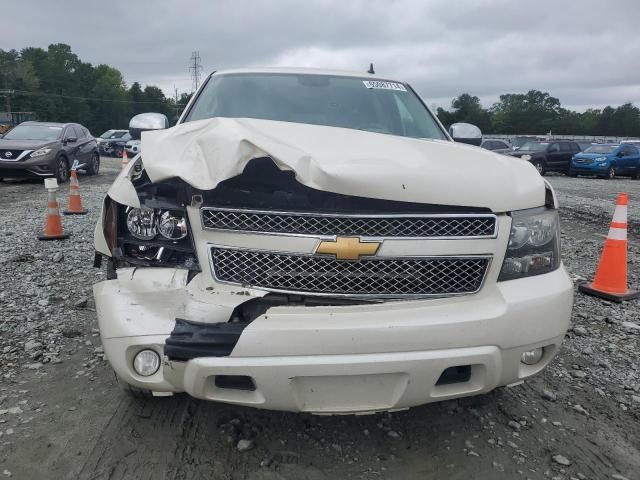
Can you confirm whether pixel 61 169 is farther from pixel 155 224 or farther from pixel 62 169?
pixel 155 224

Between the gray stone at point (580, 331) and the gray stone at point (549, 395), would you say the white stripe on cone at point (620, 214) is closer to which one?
the gray stone at point (580, 331)

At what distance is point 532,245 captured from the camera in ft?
7.59

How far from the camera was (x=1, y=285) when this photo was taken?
183 inches

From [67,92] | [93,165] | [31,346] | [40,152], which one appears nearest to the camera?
[31,346]

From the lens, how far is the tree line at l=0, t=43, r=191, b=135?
2987 inches

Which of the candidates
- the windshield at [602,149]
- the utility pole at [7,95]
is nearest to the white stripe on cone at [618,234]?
the windshield at [602,149]

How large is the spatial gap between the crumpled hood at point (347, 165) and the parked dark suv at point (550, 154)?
70.1 ft

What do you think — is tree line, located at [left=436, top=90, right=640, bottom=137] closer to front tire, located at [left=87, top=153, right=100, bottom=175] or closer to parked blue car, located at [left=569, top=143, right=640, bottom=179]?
parked blue car, located at [left=569, top=143, right=640, bottom=179]

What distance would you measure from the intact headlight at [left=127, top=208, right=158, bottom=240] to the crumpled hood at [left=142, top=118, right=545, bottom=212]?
190 mm

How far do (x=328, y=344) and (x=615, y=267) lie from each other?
12.3 ft

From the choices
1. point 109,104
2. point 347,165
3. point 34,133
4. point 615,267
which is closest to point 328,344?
point 347,165

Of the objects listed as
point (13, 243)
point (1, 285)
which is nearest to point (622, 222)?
point (1, 285)

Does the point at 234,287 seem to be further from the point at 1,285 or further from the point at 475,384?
the point at 1,285

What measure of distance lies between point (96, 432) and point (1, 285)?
2.79m
